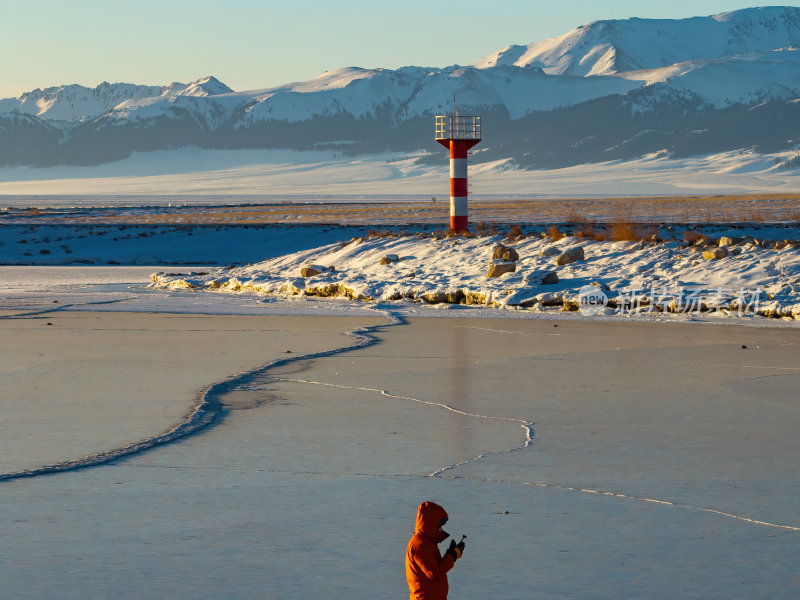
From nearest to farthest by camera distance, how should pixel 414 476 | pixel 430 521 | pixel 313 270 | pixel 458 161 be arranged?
pixel 430 521 → pixel 414 476 → pixel 313 270 → pixel 458 161

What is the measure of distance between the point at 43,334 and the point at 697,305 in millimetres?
9714

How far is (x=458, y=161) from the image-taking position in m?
32.3

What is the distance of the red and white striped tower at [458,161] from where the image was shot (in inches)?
1243

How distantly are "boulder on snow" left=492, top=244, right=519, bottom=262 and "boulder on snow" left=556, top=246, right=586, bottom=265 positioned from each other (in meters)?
1.00

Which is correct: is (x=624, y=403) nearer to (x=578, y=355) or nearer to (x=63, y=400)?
(x=578, y=355)

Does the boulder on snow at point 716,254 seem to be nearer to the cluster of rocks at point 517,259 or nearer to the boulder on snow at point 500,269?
the cluster of rocks at point 517,259

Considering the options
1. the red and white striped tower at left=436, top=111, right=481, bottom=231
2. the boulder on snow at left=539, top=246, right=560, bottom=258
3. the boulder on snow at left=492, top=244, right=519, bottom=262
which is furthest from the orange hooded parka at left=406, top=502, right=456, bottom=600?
the red and white striped tower at left=436, top=111, right=481, bottom=231

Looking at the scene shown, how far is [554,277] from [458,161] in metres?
11.7

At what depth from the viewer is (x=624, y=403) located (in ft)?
34.0

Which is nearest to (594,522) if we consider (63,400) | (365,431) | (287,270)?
(365,431)

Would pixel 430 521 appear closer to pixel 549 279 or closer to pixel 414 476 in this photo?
pixel 414 476

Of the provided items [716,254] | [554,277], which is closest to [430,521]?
[554,277]

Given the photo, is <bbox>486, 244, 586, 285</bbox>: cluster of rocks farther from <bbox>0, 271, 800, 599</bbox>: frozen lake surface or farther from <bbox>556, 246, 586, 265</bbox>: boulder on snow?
<bbox>0, 271, 800, 599</bbox>: frozen lake surface

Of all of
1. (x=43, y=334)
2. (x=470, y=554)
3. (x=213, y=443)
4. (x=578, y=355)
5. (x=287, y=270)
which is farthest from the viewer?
(x=287, y=270)
